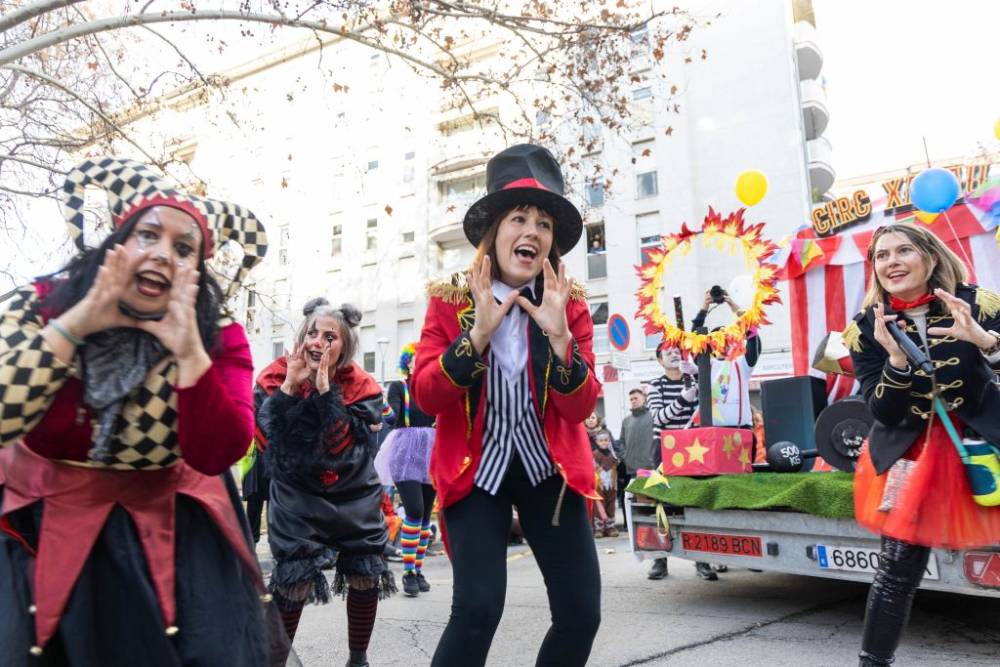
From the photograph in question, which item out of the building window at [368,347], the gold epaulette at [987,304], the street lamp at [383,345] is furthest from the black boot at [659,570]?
the building window at [368,347]

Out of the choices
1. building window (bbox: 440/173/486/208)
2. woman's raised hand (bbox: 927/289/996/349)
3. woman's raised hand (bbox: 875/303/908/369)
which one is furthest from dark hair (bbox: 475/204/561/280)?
building window (bbox: 440/173/486/208)

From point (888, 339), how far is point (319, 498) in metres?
2.73

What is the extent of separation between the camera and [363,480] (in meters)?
3.81

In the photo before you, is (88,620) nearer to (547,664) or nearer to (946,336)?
(547,664)

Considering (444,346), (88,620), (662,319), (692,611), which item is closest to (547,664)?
(444,346)

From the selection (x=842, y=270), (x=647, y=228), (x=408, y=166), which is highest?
(x=408, y=166)

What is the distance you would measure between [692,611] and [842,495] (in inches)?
59.1

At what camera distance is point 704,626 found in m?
4.61

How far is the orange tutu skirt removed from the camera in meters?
2.88

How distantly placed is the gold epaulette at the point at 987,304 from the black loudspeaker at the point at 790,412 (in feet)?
10.7

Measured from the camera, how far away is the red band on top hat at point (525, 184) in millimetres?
2605

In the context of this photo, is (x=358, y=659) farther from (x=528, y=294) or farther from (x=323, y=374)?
(x=528, y=294)

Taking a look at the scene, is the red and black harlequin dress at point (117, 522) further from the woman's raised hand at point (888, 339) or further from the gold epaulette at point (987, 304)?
the gold epaulette at point (987, 304)

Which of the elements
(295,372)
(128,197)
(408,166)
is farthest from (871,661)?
(408,166)
